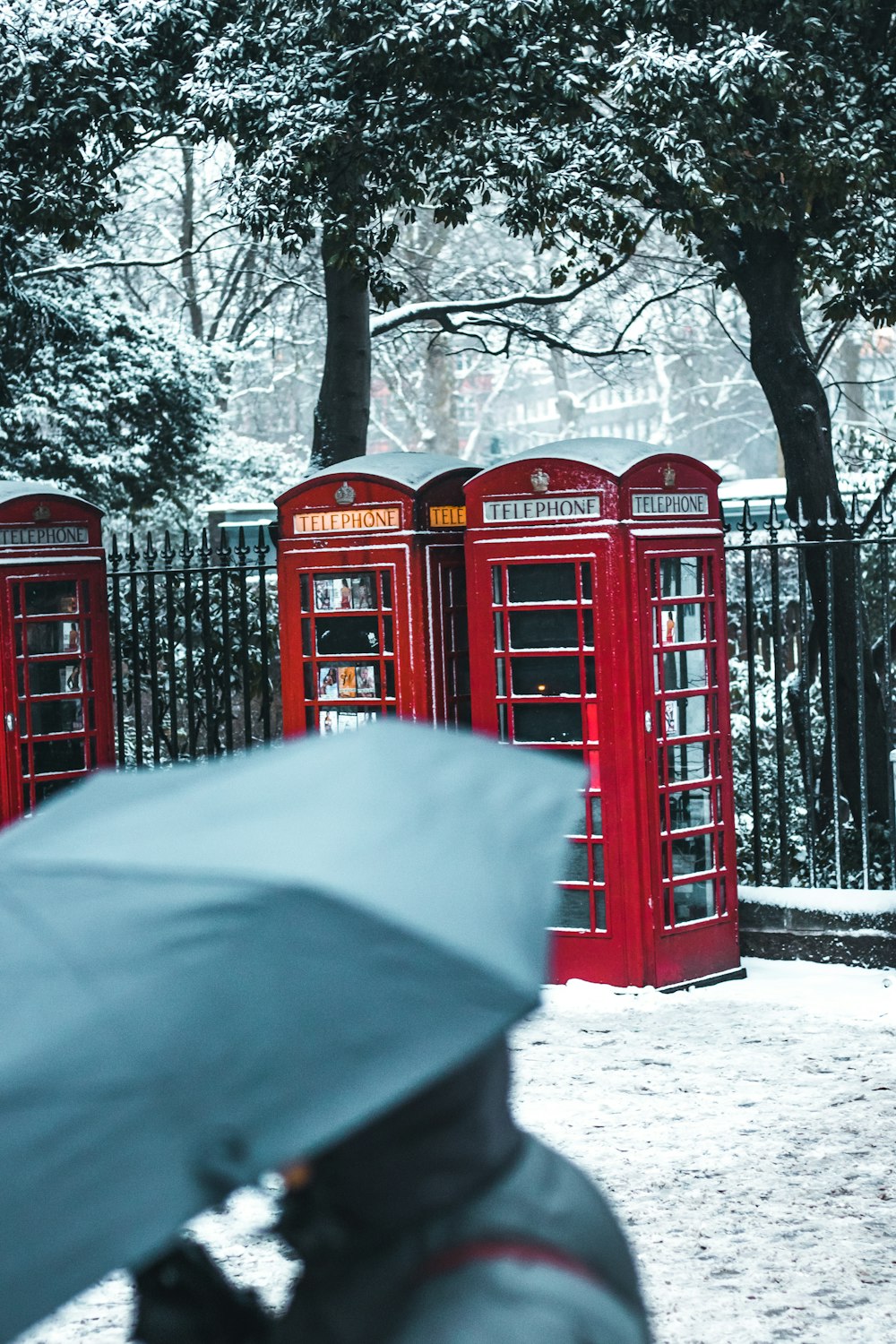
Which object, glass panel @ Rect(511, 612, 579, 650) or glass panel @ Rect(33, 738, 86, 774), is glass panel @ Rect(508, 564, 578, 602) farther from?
glass panel @ Rect(33, 738, 86, 774)

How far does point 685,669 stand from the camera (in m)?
7.50

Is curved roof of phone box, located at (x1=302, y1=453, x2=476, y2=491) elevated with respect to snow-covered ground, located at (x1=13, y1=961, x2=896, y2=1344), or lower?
elevated

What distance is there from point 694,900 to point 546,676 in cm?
132

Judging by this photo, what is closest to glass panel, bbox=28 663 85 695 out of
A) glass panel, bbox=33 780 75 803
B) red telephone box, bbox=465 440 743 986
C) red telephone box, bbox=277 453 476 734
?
glass panel, bbox=33 780 75 803

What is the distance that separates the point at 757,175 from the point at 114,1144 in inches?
315

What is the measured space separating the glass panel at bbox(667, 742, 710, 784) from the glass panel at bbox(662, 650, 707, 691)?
292 millimetres

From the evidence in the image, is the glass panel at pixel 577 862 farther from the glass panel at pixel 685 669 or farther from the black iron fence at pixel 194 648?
the black iron fence at pixel 194 648

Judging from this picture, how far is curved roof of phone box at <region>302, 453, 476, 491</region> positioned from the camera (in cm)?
774

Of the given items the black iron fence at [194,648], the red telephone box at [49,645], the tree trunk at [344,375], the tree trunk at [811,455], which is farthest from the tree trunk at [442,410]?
the red telephone box at [49,645]

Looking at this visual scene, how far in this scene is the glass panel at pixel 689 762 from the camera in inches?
294

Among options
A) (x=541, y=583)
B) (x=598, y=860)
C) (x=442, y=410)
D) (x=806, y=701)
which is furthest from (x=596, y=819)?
(x=442, y=410)

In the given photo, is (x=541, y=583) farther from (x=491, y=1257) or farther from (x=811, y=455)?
(x=491, y=1257)

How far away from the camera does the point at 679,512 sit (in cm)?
743

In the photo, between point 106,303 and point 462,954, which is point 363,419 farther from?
point 462,954
